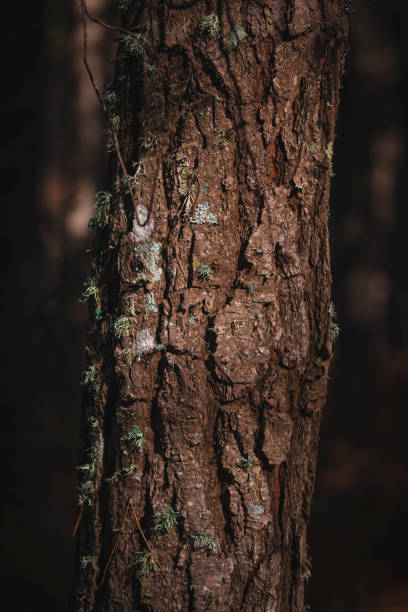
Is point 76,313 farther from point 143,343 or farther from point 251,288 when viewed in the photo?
point 251,288

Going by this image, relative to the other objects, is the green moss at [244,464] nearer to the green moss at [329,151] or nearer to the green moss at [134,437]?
the green moss at [134,437]

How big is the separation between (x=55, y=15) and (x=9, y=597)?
4.95 metres

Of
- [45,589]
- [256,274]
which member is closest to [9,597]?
[45,589]

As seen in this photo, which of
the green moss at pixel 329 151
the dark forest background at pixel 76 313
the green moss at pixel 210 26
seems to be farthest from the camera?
the dark forest background at pixel 76 313

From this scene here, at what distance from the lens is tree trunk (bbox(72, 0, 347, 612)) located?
1.37m

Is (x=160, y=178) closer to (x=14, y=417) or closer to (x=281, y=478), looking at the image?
(x=281, y=478)

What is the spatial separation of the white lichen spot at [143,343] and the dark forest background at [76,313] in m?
2.67

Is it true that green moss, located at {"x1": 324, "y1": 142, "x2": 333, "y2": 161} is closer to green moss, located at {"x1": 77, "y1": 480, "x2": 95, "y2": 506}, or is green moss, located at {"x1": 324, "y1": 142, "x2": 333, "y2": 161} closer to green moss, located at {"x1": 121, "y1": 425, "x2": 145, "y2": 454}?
green moss, located at {"x1": 121, "y1": 425, "x2": 145, "y2": 454}

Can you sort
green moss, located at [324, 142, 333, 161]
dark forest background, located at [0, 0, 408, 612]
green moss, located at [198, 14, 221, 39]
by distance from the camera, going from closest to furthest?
green moss, located at [198, 14, 221, 39] < green moss, located at [324, 142, 333, 161] < dark forest background, located at [0, 0, 408, 612]

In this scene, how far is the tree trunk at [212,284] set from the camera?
1.37 m

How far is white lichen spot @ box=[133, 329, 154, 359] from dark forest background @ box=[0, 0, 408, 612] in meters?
2.67

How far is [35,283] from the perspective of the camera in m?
3.98

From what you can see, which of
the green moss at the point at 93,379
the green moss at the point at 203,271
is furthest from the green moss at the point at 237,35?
the green moss at the point at 93,379

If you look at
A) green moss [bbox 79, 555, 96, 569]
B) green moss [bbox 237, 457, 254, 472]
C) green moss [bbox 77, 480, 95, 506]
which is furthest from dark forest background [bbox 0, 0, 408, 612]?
green moss [bbox 237, 457, 254, 472]
